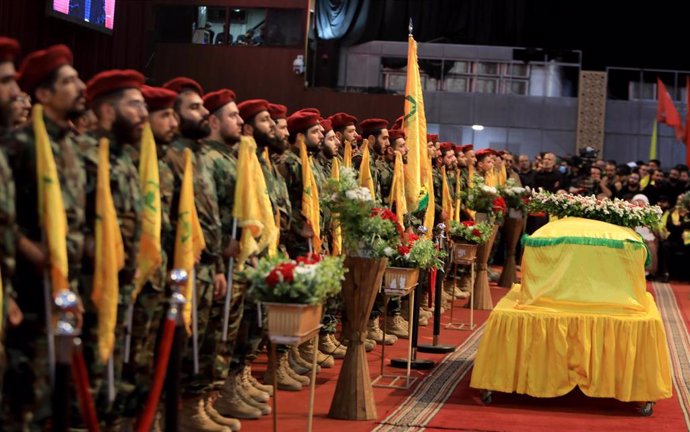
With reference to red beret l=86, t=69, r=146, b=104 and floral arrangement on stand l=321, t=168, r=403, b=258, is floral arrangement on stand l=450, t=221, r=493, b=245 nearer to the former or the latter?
floral arrangement on stand l=321, t=168, r=403, b=258

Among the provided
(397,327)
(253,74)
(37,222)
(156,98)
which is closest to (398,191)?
(397,327)

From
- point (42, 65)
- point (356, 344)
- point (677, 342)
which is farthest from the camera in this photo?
point (677, 342)

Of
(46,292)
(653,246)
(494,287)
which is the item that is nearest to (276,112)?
(46,292)

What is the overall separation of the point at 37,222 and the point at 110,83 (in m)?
0.87

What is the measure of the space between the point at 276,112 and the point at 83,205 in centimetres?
293

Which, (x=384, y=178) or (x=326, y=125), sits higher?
(x=326, y=125)

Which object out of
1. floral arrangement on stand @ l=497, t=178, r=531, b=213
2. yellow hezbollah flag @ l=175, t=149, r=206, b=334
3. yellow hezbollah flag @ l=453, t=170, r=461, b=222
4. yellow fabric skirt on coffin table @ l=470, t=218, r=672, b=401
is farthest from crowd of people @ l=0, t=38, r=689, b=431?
floral arrangement on stand @ l=497, t=178, r=531, b=213

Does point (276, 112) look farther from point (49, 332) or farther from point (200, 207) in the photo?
point (49, 332)

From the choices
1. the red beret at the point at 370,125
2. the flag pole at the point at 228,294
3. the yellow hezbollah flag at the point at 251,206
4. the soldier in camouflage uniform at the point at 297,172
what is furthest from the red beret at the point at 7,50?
the red beret at the point at 370,125

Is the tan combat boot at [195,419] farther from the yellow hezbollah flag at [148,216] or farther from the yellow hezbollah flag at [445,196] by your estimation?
the yellow hezbollah flag at [445,196]

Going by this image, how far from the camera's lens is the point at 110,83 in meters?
4.92

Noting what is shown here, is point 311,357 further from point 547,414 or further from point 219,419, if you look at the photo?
point 219,419

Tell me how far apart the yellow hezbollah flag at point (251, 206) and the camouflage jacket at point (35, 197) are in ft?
4.69

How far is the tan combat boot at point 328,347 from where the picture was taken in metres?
8.76
